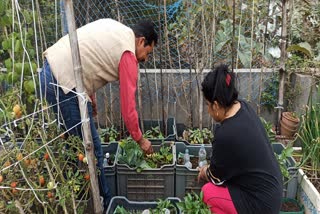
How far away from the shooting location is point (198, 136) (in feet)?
9.90

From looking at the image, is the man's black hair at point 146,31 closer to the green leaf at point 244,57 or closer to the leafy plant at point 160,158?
the leafy plant at point 160,158

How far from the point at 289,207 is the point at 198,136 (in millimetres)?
985

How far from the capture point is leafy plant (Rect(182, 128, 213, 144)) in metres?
3.00

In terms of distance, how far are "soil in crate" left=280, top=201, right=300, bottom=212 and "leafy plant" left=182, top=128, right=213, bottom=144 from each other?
0.86 m

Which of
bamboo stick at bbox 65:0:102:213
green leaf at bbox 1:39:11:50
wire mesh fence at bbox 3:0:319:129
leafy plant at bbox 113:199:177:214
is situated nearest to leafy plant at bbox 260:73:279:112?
A: wire mesh fence at bbox 3:0:319:129

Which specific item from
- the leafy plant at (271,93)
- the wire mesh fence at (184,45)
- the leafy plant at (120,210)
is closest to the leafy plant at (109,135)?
the wire mesh fence at (184,45)

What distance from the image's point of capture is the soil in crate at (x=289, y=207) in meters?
2.35

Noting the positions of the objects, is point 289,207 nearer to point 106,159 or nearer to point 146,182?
point 146,182

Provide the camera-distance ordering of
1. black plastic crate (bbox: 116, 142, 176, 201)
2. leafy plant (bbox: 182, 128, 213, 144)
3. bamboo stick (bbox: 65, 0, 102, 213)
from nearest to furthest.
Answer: bamboo stick (bbox: 65, 0, 102, 213)
black plastic crate (bbox: 116, 142, 176, 201)
leafy plant (bbox: 182, 128, 213, 144)

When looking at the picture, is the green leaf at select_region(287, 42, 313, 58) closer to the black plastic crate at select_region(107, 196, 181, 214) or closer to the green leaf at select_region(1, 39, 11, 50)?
the black plastic crate at select_region(107, 196, 181, 214)

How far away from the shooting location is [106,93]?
3422 mm

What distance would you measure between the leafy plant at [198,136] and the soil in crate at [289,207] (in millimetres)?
862

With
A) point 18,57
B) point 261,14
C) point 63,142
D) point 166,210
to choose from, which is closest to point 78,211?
point 63,142

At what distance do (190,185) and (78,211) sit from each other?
102 cm
